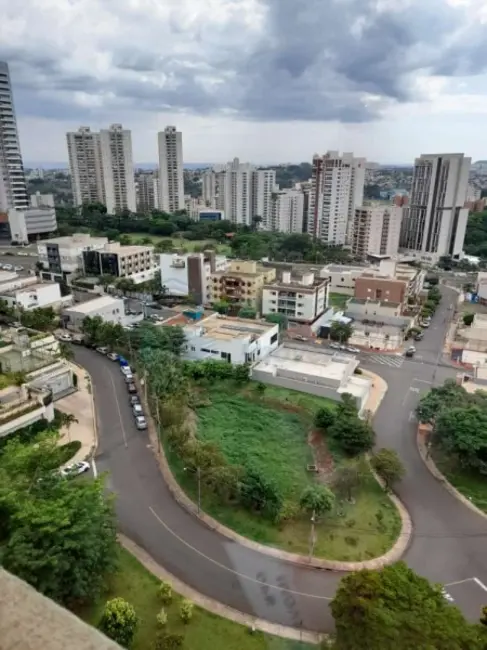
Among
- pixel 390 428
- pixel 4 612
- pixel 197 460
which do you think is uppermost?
pixel 4 612

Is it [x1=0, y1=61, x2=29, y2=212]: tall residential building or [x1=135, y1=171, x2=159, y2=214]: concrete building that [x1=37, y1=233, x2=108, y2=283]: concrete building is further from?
[x1=135, y1=171, x2=159, y2=214]: concrete building

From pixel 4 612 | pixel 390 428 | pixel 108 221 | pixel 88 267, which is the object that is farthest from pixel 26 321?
pixel 108 221

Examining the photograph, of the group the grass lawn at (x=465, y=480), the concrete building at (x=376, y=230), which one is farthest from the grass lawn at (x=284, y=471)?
the concrete building at (x=376, y=230)

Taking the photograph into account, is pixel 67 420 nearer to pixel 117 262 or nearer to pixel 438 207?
pixel 117 262

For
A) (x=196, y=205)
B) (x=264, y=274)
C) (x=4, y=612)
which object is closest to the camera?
(x=4, y=612)

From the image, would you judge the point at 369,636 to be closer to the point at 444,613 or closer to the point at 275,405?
the point at 444,613

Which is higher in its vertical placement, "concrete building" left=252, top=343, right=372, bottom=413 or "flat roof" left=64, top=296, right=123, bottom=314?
"flat roof" left=64, top=296, right=123, bottom=314

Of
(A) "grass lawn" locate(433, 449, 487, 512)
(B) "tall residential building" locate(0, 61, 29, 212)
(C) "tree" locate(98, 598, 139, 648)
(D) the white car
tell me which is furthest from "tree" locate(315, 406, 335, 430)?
(B) "tall residential building" locate(0, 61, 29, 212)

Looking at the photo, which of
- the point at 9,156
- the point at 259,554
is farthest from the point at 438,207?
the point at 9,156

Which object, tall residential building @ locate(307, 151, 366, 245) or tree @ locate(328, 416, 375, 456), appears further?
tall residential building @ locate(307, 151, 366, 245)
